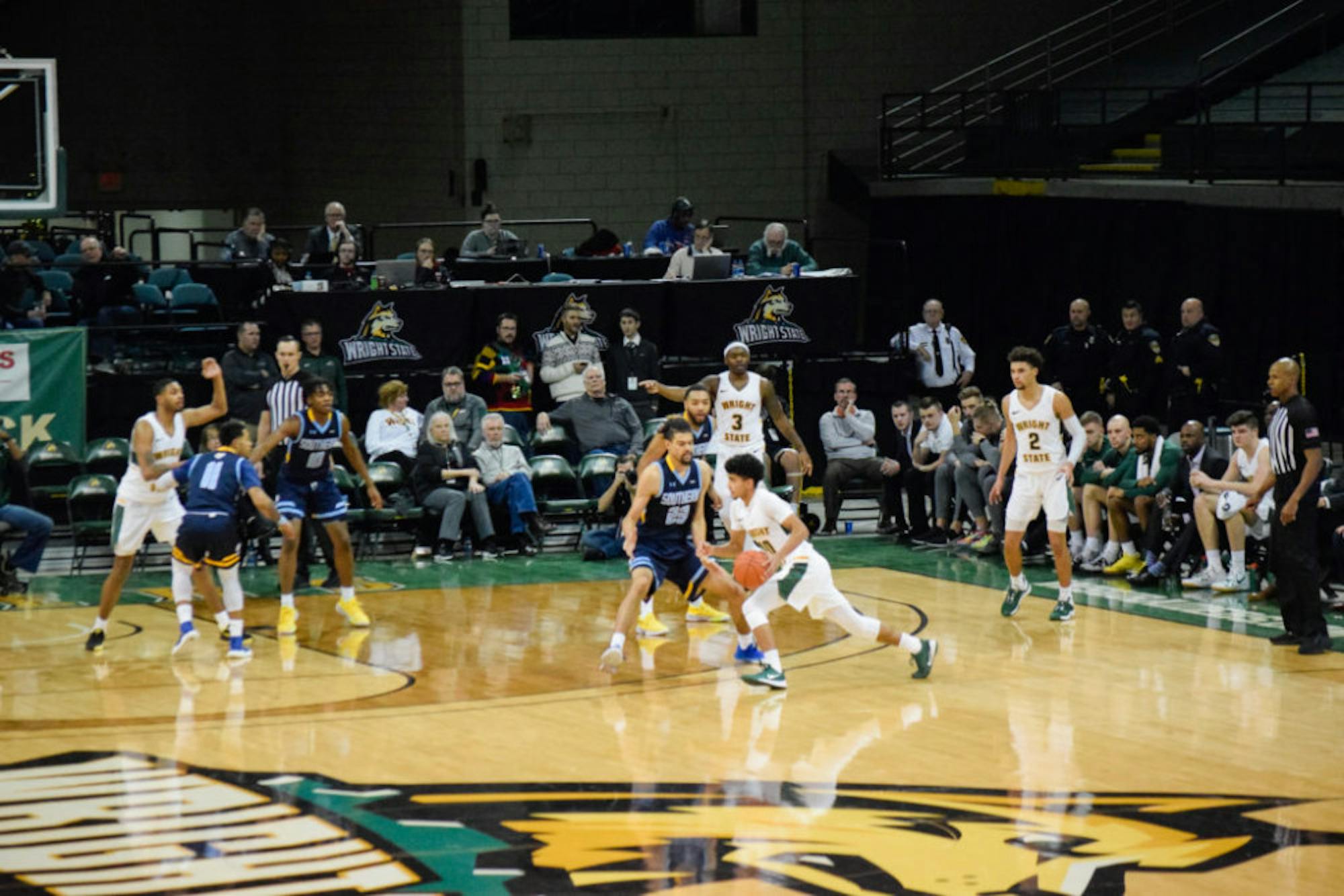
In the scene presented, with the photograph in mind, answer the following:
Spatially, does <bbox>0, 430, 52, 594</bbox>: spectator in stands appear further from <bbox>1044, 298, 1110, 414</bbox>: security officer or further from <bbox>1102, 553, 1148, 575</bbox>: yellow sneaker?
<bbox>1044, 298, 1110, 414</bbox>: security officer

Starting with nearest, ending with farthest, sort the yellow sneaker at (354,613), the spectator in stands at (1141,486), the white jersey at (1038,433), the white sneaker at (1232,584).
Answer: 1. the yellow sneaker at (354,613)
2. the white jersey at (1038,433)
3. the white sneaker at (1232,584)
4. the spectator in stands at (1141,486)

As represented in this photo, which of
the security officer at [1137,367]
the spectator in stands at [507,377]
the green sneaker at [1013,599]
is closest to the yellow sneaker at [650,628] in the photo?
the green sneaker at [1013,599]

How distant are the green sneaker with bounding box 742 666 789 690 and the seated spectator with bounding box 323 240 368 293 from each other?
7.86 m

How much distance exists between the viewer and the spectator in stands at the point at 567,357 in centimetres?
1848

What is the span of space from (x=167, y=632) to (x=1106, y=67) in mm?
16149

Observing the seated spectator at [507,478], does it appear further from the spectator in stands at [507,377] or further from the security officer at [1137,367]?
the security officer at [1137,367]

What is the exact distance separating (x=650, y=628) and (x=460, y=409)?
4247 mm

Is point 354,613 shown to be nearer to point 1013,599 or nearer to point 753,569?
point 753,569

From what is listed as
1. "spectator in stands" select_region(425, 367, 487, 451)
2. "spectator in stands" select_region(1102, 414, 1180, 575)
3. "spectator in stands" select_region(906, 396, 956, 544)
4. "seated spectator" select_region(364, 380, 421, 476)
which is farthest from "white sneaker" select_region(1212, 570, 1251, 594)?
"seated spectator" select_region(364, 380, 421, 476)

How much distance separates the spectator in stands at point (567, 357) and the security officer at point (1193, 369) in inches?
206

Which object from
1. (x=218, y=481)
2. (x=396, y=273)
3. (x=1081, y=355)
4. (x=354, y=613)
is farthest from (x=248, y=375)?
(x=1081, y=355)

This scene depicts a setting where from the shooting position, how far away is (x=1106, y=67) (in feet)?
84.8

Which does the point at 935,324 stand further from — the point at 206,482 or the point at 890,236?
the point at 206,482

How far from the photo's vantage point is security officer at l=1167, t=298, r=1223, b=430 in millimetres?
18250
